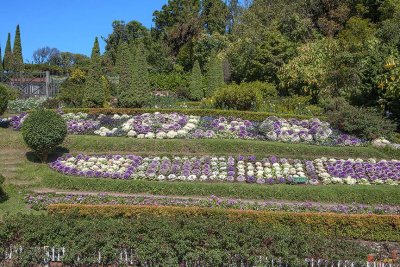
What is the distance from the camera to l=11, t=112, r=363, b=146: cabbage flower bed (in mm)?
16703

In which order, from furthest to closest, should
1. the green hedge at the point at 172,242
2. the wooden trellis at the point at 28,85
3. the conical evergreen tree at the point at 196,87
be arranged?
the conical evergreen tree at the point at 196,87
the wooden trellis at the point at 28,85
the green hedge at the point at 172,242

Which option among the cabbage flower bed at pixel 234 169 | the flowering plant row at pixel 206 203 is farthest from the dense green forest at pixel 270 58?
the flowering plant row at pixel 206 203

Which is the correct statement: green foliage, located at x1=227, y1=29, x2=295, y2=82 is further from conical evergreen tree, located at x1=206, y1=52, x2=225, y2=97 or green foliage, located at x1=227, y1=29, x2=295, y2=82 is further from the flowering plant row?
the flowering plant row

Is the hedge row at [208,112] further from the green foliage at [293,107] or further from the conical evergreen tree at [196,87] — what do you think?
the conical evergreen tree at [196,87]

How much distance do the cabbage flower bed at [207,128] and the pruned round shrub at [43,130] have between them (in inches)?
136

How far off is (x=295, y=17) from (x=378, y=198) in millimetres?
22946

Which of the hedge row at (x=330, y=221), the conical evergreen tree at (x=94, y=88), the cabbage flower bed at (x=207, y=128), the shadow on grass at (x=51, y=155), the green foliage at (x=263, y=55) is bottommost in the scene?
the hedge row at (x=330, y=221)

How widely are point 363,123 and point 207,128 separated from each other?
553 centimetres

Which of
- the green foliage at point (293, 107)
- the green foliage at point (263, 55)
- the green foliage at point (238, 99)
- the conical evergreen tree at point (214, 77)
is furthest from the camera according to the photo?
the conical evergreen tree at point (214, 77)

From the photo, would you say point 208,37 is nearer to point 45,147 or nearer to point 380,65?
point 380,65

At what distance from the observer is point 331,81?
79.3ft

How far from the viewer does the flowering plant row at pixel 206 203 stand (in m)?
11.2

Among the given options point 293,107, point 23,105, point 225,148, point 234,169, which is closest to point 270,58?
point 293,107

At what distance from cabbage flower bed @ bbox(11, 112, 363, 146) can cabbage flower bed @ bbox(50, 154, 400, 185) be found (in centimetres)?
191
